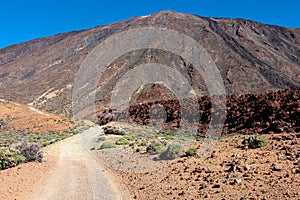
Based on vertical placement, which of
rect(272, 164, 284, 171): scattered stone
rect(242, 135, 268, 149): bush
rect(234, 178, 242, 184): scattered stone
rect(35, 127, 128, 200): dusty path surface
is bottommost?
rect(35, 127, 128, 200): dusty path surface

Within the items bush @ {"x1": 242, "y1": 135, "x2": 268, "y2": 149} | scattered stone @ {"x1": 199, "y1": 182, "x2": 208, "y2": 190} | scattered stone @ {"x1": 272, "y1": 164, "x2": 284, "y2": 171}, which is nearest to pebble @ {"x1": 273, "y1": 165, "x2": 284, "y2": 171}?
scattered stone @ {"x1": 272, "y1": 164, "x2": 284, "y2": 171}

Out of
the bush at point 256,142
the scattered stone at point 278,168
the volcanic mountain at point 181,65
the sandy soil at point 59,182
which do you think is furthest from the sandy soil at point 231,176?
the volcanic mountain at point 181,65

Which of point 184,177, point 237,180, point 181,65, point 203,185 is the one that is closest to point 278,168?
point 237,180

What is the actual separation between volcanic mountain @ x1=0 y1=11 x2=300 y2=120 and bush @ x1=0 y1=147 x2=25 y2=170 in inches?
1598

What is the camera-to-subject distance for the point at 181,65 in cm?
7750

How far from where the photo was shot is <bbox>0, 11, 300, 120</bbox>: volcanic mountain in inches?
2591

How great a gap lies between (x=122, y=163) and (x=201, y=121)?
9.47m

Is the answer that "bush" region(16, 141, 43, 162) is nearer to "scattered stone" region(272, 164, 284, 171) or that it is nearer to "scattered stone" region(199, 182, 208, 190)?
"scattered stone" region(199, 182, 208, 190)

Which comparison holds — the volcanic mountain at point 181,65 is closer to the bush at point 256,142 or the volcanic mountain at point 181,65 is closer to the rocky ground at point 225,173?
the rocky ground at point 225,173

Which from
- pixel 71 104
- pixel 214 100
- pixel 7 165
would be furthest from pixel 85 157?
pixel 71 104

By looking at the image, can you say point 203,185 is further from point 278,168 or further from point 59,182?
point 59,182

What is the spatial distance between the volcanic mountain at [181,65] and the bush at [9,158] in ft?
133

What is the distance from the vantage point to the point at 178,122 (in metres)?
23.0

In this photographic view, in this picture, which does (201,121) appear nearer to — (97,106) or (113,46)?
(97,106)
